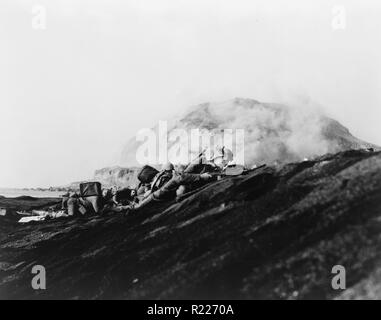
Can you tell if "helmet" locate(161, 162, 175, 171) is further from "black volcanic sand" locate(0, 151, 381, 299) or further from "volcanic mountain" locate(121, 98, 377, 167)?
"black volcanic sand" locate(0, 151, 381, 299)

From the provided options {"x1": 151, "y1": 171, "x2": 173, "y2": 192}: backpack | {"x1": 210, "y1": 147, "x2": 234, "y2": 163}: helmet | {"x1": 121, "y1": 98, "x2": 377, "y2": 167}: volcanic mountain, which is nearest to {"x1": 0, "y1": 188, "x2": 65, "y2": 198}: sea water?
{"x1": 121, "y1": 98, "x2": 377, "y2": 167}: volcanic mountain

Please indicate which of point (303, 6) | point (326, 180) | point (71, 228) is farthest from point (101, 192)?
point (303, 6)

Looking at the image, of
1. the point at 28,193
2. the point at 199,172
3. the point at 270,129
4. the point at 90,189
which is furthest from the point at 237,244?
the point at 28,193

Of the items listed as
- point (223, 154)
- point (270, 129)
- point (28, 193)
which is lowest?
point (28, 193)

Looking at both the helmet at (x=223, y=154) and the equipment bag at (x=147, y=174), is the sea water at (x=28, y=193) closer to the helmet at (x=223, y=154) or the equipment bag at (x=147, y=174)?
the equipment bag at (x=147, y=174)

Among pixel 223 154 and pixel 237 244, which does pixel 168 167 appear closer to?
pixel 223 154
